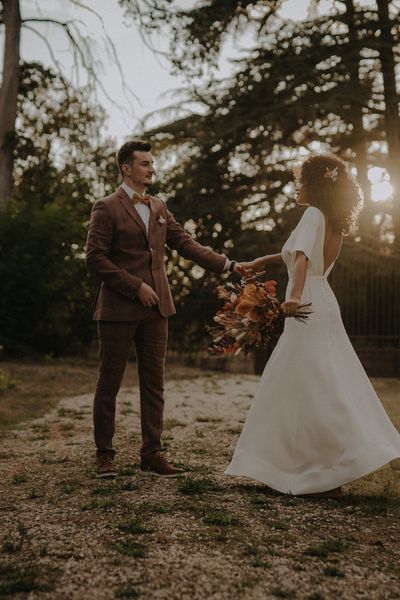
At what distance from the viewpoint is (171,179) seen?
16328mm

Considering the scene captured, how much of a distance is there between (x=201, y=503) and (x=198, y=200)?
35.3 ft

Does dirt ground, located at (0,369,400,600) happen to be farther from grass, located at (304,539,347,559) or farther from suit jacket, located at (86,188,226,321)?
suit jacket, located at (86,188,226,321)

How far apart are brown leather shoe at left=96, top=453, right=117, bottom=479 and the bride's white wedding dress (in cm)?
80

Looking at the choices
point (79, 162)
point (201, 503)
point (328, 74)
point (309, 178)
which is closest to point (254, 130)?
point (328, 74)

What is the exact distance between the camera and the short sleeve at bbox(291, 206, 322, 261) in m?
4.26

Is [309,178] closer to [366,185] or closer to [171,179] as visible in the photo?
[366,185]

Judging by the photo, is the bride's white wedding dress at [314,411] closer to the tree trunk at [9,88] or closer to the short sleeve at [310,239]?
the short sleeve at [310,239]

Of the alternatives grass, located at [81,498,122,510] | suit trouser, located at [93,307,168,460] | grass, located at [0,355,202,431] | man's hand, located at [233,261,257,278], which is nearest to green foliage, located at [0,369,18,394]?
grass, located at [0,355,202,431]

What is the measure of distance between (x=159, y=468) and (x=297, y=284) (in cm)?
154

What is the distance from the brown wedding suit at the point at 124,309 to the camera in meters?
4.70

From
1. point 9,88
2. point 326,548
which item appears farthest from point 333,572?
point 9,88

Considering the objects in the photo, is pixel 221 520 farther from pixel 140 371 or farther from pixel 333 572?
pixel 140 371

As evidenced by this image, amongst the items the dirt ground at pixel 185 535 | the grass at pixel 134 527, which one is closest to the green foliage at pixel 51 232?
the dirt ground at pixel 185 535

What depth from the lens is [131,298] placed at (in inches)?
183
